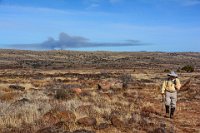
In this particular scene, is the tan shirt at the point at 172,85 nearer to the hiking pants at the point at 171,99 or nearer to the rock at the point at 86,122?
the hiking pants at the point at 171,99

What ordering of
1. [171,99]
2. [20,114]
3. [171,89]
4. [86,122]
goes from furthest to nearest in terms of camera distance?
[171,99] < [171,89] < [20,114] < [86,122]

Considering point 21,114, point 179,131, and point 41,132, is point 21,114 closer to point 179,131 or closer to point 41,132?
point 41,132

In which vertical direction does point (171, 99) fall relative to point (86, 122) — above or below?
above

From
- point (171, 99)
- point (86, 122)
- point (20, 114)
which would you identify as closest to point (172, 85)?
point (171, 99)

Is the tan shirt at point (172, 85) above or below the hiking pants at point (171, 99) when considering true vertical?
above

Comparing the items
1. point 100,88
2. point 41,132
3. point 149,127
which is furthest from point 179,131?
point 100,88

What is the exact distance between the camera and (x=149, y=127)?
1318cm

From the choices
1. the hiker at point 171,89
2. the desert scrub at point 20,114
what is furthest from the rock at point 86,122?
the hiker at point 171,89

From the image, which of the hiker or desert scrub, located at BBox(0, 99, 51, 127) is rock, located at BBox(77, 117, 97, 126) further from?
the hiker

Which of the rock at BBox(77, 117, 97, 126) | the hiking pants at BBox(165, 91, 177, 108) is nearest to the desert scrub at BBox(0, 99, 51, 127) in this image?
the rock at BBox(77, 117, 97, 126)

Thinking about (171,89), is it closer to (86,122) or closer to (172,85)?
(172,85)

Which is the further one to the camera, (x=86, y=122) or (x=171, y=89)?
(x=171, y=89)

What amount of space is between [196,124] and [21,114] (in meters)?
5.72

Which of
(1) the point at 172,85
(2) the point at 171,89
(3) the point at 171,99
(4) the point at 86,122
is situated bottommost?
(4) the point at 86,122
